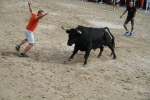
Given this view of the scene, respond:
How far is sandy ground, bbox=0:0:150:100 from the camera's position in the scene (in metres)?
7.85

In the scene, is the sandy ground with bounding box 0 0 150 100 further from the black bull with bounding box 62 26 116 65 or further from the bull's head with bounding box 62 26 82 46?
the bull's head with bounding box 62 26 82 46

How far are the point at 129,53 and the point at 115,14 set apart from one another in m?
9.21

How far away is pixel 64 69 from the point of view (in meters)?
9.51

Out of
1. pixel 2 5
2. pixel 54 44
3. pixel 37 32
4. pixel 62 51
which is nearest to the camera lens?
pixel 62 51

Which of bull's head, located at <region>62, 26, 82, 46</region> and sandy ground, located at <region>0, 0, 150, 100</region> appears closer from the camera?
sandy ground, located at <region>0, 0, 150, 100</region>

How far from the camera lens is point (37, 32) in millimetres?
13688

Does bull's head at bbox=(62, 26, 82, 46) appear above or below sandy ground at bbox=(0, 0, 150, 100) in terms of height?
above

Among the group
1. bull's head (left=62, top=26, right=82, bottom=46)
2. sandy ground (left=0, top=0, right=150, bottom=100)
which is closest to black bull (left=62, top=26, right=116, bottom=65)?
bull's head (left=62, top=26, right=82, bottom=46)

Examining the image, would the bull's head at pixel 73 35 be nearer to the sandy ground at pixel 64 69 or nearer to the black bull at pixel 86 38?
the black bull at pixel 86 38

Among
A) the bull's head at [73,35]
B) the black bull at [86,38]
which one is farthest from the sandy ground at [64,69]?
the bull's head at [73,35]

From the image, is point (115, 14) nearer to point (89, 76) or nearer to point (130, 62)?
point (130, 62)

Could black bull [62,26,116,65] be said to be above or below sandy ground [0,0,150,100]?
above

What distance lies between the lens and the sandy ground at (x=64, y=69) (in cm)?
785

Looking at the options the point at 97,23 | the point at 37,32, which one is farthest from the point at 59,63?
the point at 97,23
